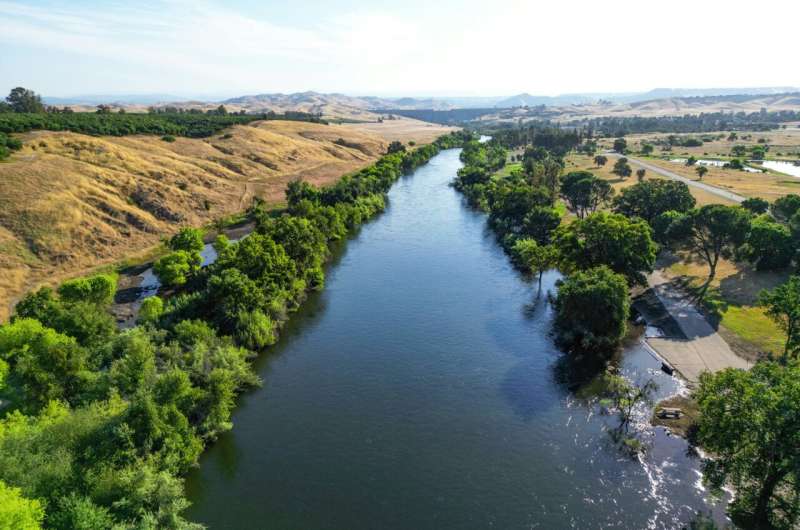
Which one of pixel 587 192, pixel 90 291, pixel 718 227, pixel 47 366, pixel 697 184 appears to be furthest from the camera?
pixel 697 184

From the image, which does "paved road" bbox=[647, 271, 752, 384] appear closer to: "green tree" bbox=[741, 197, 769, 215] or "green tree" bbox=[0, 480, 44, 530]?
"green tree" bbox=[741, 197, 769, 215]

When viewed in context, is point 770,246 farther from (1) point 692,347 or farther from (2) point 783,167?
(2) point 783,167

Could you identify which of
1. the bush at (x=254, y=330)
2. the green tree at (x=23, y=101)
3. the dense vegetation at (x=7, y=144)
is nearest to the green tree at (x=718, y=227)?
the bush at (x=254, y=330)

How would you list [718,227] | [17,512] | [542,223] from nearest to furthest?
[17,512]
[718,227]
[542,223]

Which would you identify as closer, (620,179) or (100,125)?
(100,125)

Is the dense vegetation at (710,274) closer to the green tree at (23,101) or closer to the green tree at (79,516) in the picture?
the green tree at (79,516)

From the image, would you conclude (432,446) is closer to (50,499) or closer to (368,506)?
(368,506)

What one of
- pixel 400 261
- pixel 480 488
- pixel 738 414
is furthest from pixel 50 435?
pixel 400 261

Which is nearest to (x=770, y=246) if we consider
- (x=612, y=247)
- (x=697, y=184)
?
(x=612, y=247)

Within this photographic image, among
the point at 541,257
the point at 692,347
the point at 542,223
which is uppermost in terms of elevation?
the point at 542,223
